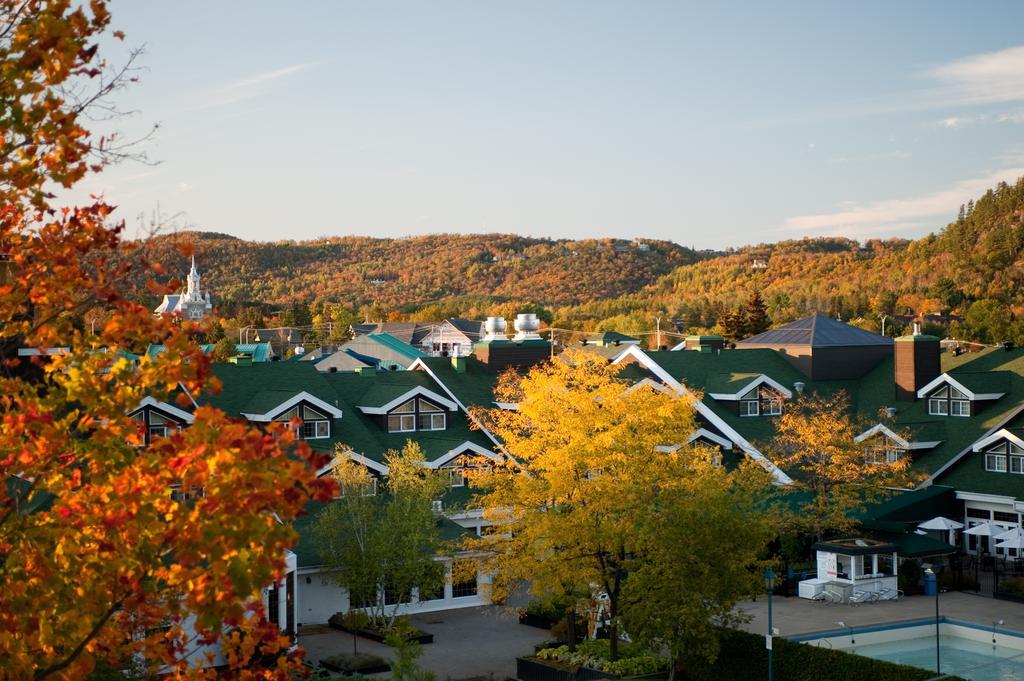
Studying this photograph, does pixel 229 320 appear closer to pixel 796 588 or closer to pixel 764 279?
pixel 764 279

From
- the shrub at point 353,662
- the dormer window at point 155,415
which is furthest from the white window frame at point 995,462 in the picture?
the dormer window at point 155,415

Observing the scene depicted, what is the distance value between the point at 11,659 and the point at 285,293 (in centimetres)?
16950

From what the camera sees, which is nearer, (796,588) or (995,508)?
(796,588)

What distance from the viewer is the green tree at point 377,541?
1259 inches

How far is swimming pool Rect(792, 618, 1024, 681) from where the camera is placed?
29641 mm

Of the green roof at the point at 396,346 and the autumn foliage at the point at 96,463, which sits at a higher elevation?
the green roof at the point at 396,346

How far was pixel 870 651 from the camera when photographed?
31.0 metres

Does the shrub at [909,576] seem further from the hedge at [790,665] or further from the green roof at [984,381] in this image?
the hedge at [790,665]

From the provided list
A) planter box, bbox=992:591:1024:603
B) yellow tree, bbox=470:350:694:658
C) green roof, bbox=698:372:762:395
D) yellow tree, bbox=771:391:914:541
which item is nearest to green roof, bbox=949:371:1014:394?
yellow tree, bbox=771:391:914:541

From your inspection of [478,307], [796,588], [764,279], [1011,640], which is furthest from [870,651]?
[478,307]

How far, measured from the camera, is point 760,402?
45.0 meters

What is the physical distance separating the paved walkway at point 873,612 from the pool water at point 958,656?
4.29ft

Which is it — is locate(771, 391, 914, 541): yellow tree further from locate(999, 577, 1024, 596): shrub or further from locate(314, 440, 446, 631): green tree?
locate(314, 440, 446, 631): green tree

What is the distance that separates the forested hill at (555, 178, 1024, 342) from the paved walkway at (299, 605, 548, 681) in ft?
179
